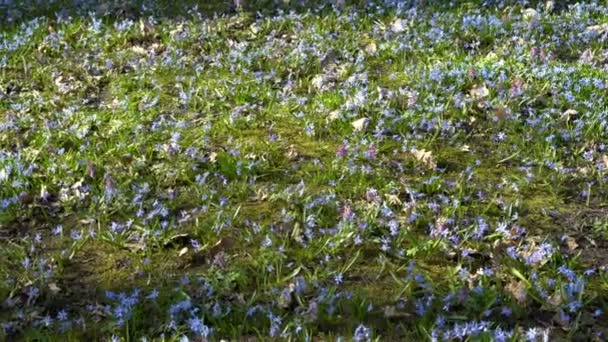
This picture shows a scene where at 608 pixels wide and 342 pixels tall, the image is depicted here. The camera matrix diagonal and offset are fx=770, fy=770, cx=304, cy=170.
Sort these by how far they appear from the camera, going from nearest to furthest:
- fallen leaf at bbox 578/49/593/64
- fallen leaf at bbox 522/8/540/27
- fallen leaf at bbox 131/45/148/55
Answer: fallen leaf at bbox 578/49/593/64
fallen leaf at bbox 131/45/148/55
fallen leaf at bbox 522/8/540/27

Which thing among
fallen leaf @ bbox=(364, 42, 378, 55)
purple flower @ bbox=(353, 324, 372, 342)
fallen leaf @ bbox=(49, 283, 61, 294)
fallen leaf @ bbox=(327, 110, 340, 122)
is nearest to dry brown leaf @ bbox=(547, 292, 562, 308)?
purple flower @ bbox=(353, 324, 372, 342)

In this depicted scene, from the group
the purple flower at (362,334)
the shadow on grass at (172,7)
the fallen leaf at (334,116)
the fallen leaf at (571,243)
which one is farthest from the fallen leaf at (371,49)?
the purple flower at (362,334)

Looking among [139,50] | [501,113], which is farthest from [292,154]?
[139,50]

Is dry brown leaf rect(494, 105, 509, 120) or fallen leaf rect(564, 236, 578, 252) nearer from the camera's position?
fallen leaf rect(564, 236, 578, 252)

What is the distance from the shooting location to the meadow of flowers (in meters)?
3.88

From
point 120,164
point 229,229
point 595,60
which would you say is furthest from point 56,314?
point 595,60

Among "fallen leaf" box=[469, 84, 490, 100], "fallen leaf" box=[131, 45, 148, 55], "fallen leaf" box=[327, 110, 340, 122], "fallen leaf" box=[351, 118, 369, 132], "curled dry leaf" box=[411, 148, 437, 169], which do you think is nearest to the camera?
"curled dry leaf" box=[411, 148, 437, 169]

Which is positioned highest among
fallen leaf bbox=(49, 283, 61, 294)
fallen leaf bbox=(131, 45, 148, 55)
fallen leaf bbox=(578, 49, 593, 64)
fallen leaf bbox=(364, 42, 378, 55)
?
fallen leaf bbox=(131, 45, 148, 55)

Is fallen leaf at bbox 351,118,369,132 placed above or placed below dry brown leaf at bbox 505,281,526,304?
Answer: above

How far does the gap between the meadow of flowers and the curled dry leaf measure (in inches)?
0.6

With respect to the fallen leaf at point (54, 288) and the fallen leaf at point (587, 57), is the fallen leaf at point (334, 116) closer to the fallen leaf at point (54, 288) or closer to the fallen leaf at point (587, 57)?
the fallen leaf at point (587, 57)

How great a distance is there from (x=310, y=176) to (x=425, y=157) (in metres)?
0.79

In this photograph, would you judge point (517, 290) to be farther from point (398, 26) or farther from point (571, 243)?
point (398, 26)

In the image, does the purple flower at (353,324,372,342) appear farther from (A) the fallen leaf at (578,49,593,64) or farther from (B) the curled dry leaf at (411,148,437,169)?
(A) the fallen leaf at (578,49,593,64)
